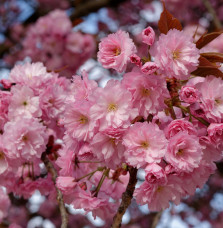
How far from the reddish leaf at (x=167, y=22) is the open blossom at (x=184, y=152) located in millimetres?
449

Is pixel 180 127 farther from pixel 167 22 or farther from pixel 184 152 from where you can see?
pixel 167 22

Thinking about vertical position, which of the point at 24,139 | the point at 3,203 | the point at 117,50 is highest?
the point at 117,50

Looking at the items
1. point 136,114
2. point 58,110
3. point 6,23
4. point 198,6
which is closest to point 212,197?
point 198,6

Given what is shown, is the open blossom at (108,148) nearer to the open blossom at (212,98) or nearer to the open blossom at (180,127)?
the open blossom at (180,127)

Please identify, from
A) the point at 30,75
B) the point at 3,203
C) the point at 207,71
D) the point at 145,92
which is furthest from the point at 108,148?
the point at 3,203

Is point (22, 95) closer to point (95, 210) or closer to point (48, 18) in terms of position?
point (95, 210)

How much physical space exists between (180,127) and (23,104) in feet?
2.60

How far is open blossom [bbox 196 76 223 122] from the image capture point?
4.81 feet

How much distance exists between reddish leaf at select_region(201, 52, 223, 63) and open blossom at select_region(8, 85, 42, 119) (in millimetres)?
798

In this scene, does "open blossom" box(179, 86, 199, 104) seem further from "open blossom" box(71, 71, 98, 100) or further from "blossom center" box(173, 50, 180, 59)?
"open blossom" box(71, 71, 98, 100)

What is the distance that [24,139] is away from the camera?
1.79 meters

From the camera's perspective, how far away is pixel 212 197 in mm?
6723

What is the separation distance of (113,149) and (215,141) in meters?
0.37

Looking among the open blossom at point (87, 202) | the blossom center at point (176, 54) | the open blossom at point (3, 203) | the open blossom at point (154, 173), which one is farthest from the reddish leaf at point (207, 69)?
the open blossom at point (3, 203)
